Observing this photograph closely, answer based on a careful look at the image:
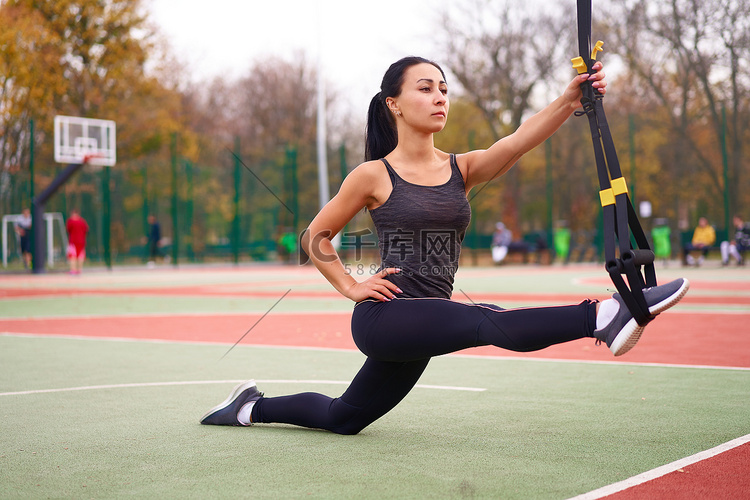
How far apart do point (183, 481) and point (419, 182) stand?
5.05 feet

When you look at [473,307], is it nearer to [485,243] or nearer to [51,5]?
[51,5]

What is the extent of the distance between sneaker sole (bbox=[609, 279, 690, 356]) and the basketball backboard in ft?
84.2

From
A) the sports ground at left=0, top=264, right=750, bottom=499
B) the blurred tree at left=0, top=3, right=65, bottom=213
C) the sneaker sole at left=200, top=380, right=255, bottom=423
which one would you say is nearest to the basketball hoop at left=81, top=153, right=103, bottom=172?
the blurred tree at left=0, top=3, right=65, bottom=213

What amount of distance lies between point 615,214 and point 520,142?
0.77 metres

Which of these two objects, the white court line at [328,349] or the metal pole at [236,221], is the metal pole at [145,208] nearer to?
the metal pole at [236,221]

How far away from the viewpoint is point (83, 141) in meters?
27.3

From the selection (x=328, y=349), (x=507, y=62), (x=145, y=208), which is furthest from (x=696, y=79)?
(x=328, y=349)

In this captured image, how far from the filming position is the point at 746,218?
111 ft

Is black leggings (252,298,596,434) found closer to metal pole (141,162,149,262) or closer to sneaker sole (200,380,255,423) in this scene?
sneaker sole (200,380,255,423)

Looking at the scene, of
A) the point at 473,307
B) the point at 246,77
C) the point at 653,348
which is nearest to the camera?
the point at 473,307

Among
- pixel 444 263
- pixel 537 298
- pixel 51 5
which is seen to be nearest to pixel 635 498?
pixel 444 263

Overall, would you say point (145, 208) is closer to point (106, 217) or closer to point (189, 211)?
point (189, 211)

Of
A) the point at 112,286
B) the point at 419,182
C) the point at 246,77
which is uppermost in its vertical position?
the point at 246,77

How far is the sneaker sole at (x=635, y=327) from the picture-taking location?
2.71 m
